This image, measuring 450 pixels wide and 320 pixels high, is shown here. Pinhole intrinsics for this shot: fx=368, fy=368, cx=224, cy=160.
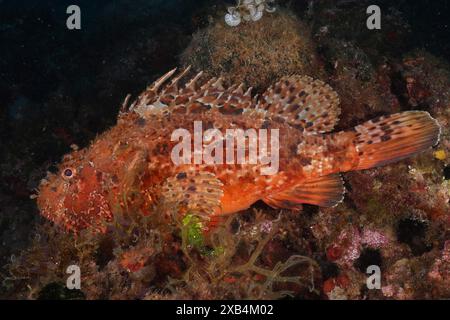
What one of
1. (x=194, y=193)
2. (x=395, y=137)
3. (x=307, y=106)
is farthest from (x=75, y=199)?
(x=395, y=137)

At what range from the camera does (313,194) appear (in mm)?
4590

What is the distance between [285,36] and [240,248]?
3.95 metres

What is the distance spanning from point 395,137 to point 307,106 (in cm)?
112

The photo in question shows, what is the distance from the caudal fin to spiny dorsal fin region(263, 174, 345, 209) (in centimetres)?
39

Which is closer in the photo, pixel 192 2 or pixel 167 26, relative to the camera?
pixel 167 26

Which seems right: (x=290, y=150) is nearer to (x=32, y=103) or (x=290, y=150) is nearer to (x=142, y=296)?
(x=142, y=296)

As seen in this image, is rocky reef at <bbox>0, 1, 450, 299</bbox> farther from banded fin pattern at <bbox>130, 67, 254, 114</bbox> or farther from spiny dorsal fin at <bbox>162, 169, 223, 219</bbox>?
banded fin pattern at <bbox>130, 67, 254, 114</bbox>

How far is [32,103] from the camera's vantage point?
42.3 feet

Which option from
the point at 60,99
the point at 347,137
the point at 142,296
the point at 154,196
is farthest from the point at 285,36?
the point at 60,99

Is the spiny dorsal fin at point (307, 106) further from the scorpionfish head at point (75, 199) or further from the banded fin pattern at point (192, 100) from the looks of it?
the scorpionfish head at point (75, 199)

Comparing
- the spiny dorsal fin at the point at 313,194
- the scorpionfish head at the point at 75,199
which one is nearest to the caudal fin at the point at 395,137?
the spiny dorsal fin at the point at 313,194

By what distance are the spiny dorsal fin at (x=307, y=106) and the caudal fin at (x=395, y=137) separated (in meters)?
0.45

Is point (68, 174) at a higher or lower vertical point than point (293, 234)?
higher

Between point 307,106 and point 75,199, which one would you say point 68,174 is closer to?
point 75,199
